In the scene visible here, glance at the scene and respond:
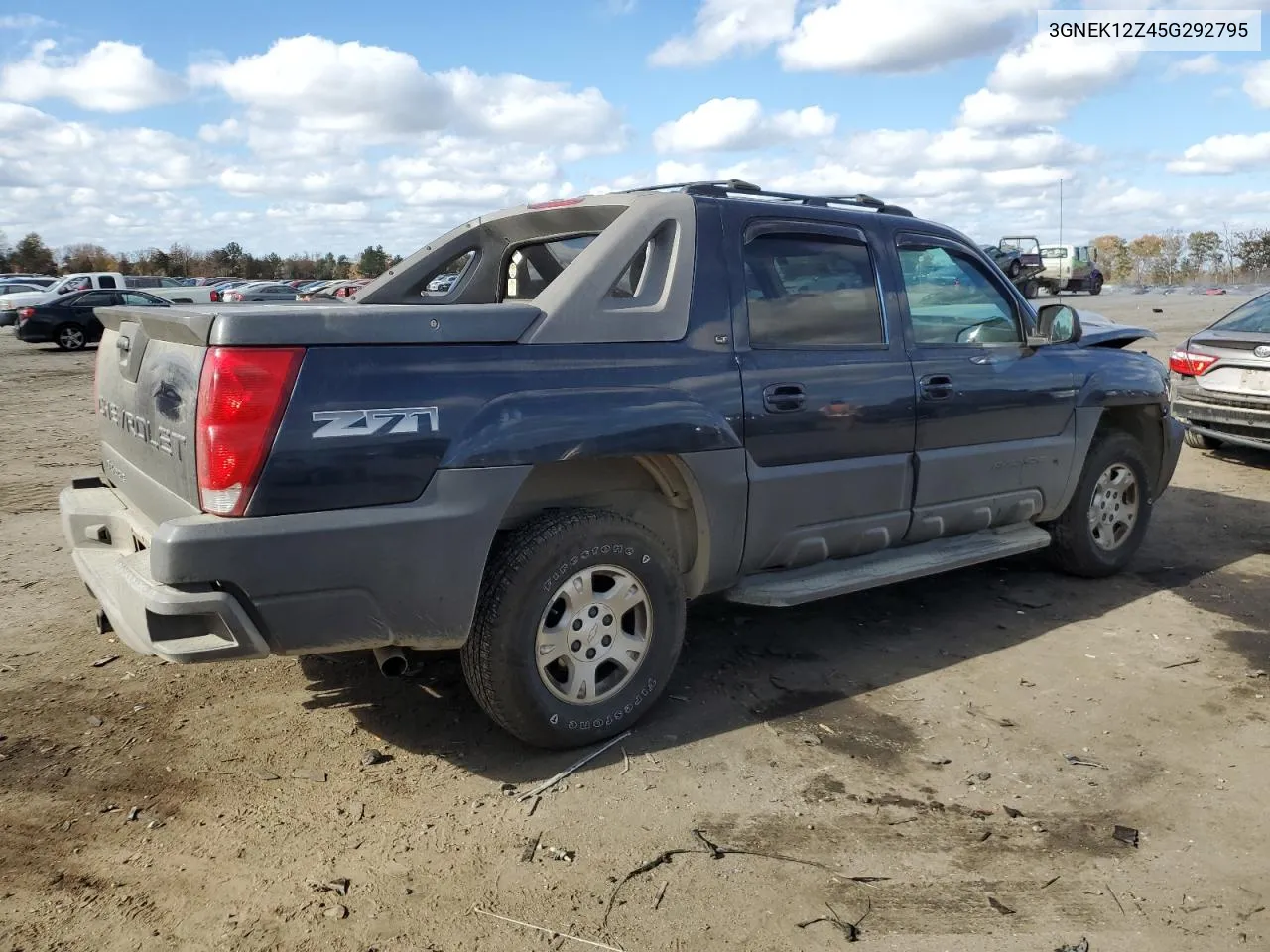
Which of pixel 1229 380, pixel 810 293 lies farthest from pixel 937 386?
pixel 1229 380

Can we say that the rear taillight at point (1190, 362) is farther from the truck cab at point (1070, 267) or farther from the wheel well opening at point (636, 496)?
the truck cab at point (1070, 267)

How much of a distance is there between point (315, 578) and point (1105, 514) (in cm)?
457

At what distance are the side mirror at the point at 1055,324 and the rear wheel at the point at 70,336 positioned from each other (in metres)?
24.5

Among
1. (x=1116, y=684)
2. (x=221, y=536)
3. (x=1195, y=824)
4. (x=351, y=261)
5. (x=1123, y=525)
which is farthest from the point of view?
(x=351, y=261)

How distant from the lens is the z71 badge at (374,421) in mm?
2990

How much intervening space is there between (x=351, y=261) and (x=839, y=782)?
8272 cm

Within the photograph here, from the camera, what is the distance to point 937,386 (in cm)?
459

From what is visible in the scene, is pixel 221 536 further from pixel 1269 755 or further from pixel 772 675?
pixel 1269 755

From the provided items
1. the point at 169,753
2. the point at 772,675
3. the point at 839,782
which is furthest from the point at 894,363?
the point at 169,753

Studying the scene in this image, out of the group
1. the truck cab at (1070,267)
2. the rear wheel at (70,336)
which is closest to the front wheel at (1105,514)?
the rear wheel at (70,336)

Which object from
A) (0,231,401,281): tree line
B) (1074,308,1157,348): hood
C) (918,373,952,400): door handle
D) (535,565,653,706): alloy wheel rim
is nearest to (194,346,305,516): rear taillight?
(535,565,653,706): alloy wheel rim

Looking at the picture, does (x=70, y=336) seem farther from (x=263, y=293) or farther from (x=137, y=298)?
(x=263, y=293)

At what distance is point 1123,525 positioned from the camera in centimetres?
589

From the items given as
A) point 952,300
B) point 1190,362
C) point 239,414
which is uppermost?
point 952,300
